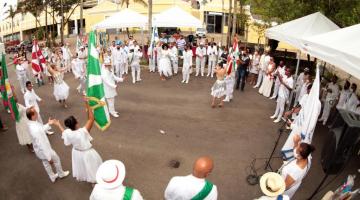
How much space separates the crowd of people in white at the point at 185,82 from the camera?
376 cm

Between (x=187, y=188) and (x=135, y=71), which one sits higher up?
(x=135, y=71)

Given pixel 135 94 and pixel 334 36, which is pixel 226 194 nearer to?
pixel 334 36

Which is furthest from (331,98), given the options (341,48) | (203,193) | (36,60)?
(36,60)

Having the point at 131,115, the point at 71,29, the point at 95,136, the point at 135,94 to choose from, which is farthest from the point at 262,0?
the point at 71,29

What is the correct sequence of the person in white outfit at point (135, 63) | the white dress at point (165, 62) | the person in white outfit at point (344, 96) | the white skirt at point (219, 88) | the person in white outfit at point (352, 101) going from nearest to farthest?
the person in white outfit at point (352, 101), the person in white outfit at point (344, 96), the white skirt at point (219, 88), the person in white outfit at point (135, 63), the white dress at point (165, 62)

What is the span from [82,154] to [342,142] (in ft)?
16.3

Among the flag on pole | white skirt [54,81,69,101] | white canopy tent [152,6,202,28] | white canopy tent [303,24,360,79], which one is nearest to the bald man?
white canopy tent [303,24,360,79]

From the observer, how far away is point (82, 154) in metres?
5.65

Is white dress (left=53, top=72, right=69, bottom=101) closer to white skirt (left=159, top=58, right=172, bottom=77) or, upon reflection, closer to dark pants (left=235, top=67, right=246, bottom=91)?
white skirt (left=159, top=58, right=172, bottom=77)

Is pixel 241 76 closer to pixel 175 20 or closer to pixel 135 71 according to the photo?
pixel 135 71

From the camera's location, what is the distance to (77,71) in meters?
15.0

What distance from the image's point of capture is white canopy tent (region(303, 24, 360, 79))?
16.7ft

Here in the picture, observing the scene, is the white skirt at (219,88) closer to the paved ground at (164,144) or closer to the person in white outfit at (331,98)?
the paved ground at (164,144)

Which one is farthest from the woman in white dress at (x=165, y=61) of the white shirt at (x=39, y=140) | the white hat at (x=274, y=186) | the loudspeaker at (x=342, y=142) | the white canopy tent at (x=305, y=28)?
the white hat at (x=274, y=186)
